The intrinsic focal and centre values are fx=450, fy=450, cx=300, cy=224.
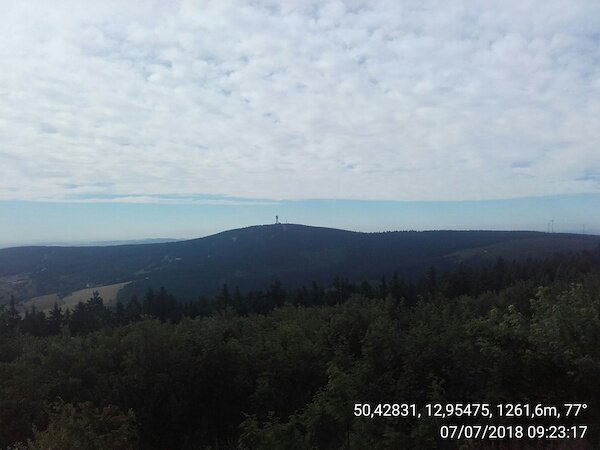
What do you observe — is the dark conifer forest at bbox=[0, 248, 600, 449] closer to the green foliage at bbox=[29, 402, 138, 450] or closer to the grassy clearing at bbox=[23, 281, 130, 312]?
the green foliage at bbox=[29, 402, 138, 450]

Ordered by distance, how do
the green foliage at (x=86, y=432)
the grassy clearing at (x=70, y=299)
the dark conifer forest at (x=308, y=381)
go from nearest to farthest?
the dark conifer forest at (x=308, y=381) → the green foliage at (x=86, y=432) → the grassy clearing at (x=70, y=299)

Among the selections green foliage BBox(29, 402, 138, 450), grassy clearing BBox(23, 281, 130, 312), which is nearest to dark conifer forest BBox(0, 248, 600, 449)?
green foliage BBox(29, 402, 138, 450)

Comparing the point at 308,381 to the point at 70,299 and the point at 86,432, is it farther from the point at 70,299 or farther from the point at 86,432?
the point at 70,299

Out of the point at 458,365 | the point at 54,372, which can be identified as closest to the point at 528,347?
the point at 458,365

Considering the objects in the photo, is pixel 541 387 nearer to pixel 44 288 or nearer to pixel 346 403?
pixel 346 403

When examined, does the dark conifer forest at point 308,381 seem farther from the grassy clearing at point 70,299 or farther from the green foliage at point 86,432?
the grassy clearing at point 70,299

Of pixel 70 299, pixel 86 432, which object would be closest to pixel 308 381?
pixel 86 432

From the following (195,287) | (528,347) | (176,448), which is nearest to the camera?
(528,347)

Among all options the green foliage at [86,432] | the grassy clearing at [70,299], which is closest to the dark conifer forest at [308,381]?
the green foliage at [86,432]
